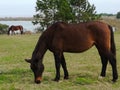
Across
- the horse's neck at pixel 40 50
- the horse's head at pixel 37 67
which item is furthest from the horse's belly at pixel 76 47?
the horse's head at pixel 37 67

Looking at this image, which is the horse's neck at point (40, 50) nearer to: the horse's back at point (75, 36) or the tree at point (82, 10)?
the horse's back at point (75, 36)

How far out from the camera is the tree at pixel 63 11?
43.6 meters

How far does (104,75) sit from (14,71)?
2.91 meters

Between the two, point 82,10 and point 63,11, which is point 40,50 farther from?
point 82,10

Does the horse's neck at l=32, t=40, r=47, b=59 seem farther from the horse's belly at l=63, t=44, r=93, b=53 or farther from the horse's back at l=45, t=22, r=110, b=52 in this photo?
the horse's belly at l=63, t=44, r=93, b=53

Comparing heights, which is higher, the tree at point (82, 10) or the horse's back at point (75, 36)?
Answer: the horse's back at point (75, 36)

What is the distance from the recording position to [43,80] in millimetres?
9422

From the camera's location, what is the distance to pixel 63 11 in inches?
1714

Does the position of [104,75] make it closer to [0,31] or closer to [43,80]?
[43,80]

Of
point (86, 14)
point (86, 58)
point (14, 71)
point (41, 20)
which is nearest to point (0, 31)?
point (41, 20)

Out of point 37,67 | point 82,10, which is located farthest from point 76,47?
point 82,10

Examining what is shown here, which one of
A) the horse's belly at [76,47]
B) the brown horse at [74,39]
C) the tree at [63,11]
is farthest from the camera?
the tree at [63,11]

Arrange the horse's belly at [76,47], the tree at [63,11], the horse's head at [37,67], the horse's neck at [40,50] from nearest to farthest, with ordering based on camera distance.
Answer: the horse's head at [37,67], the horse's neck at [40,50], the horse's belly at [76,47], the tree at [63,11]

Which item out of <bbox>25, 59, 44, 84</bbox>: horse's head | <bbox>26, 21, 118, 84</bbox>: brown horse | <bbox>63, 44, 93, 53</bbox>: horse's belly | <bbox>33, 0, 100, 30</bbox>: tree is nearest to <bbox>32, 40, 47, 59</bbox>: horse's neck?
<bbox>26, 21, 118, 84</bbox>: brown horse
